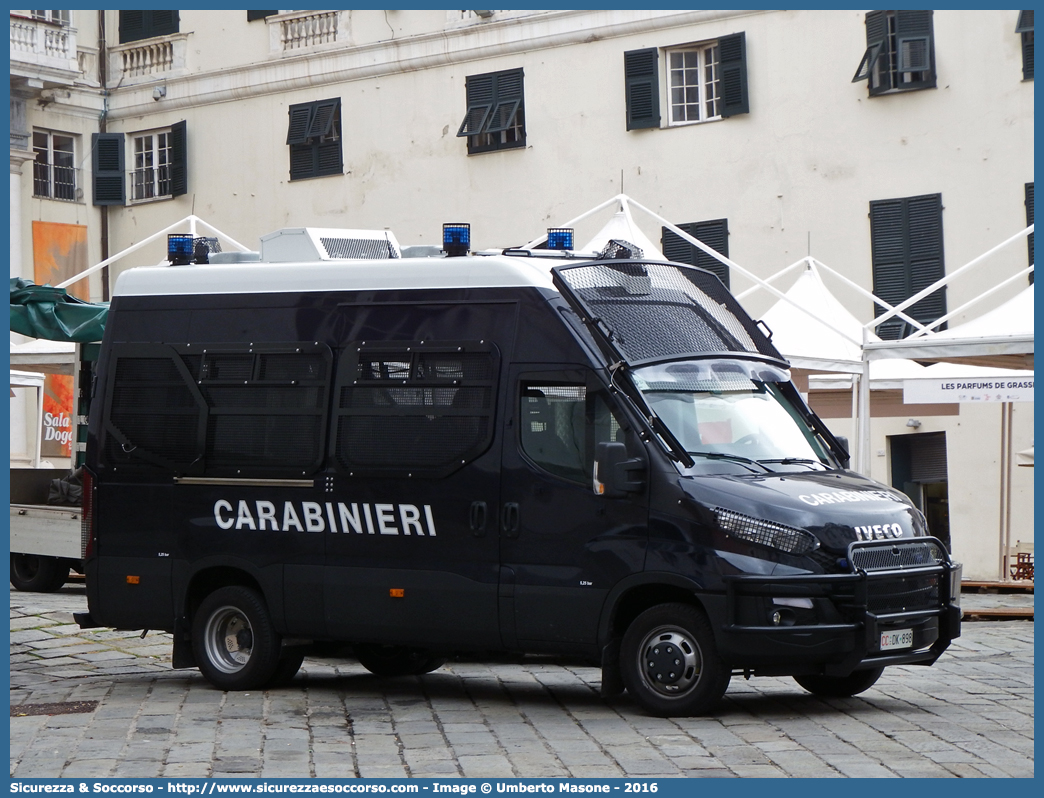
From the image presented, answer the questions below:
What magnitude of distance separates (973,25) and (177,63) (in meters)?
14.8

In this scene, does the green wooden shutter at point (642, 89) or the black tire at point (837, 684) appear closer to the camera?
the black tire at point (837, 684)

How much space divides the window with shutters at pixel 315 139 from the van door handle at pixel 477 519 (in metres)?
19.6

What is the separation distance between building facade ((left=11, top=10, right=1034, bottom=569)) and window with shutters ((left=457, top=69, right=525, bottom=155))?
0.05 meters

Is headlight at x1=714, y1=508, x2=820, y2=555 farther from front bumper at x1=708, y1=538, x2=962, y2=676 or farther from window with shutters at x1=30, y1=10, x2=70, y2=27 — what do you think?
window with shutters at x1=30, y1=10, x2=70, y2=27

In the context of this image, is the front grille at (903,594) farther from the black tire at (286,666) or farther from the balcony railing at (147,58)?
the balcony railing at (147,58)

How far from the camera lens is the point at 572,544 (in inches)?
380

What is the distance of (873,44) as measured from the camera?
78.0 feet

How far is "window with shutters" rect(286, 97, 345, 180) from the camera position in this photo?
28.7 m

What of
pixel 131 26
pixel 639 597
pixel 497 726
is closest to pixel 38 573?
pixel 497 726

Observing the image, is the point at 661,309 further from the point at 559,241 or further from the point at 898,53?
the point at 898,53

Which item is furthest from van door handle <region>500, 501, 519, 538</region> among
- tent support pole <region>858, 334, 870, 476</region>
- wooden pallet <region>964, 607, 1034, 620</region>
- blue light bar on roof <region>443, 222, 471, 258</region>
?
wooden pallet <region>964, 607, 1034, 620</region>

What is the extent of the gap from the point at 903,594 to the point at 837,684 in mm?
1157

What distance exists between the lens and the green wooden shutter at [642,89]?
2556cm

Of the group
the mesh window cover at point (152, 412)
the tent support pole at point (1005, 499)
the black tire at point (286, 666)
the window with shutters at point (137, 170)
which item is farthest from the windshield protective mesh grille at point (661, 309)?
the window with shutters at point (137, 170)
